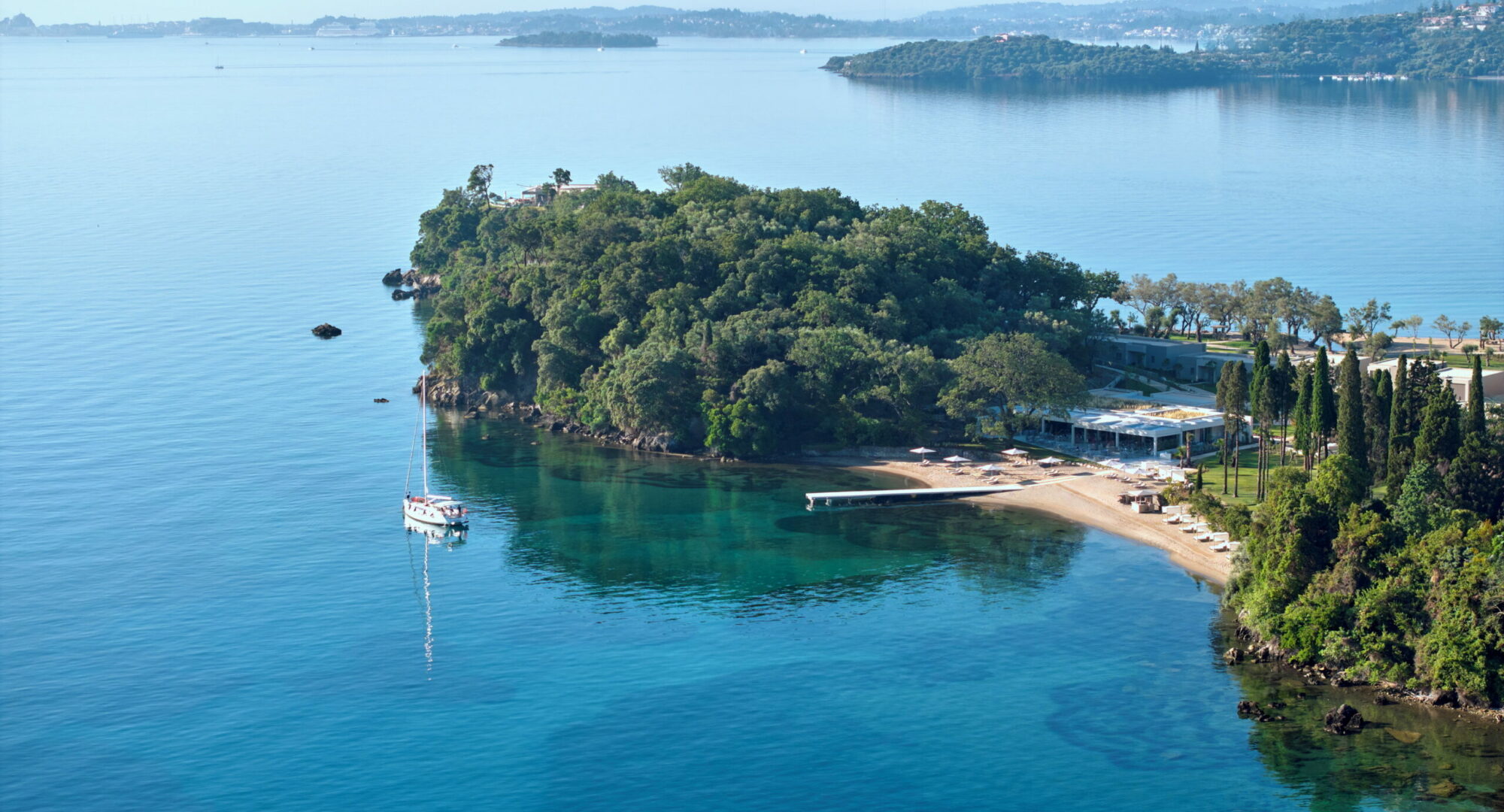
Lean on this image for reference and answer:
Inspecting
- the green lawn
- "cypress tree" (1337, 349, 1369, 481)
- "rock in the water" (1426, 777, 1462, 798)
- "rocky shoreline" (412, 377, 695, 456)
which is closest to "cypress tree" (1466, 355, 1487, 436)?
"cypress tree" (1337, 349, 1369, 481)

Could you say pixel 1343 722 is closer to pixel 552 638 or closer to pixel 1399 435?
pixel 1399 435

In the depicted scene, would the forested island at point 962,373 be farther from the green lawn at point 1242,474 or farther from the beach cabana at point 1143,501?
the beach cabana at point 1143,501

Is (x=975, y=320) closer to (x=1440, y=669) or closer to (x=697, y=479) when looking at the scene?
(x=697, y=479)

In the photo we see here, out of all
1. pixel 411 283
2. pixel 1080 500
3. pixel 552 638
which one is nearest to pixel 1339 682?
pixel 1080 500

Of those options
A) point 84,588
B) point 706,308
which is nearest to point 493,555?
point 84,588

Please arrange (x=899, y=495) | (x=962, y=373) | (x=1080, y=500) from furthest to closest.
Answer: (x=962, y=373) < (x=899, y=495) < (x=1080, y=500)

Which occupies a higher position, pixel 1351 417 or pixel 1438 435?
pixel 1351 417

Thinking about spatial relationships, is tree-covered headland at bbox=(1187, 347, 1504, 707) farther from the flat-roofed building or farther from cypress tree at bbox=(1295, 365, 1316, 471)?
the flat-roofed building
